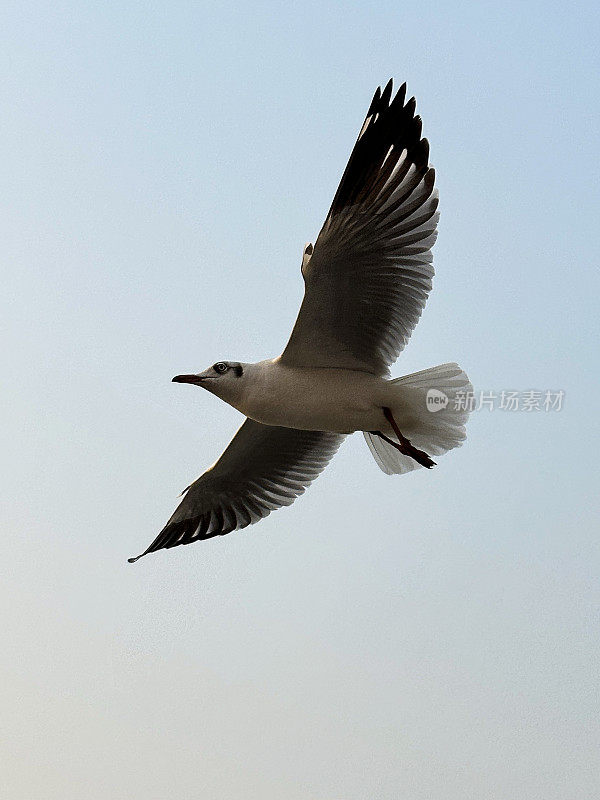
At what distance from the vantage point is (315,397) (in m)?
4.88

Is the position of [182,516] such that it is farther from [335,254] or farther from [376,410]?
[335,254]

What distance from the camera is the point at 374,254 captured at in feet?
15.4

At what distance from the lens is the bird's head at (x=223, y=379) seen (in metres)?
4.89

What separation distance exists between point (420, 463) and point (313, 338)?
28.7 inches

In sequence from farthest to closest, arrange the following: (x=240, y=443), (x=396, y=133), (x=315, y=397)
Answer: (x=240, y=443), (x=315, y=397), (x=396, y=133)

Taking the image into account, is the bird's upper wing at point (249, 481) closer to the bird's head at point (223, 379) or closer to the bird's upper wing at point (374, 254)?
the bird's head at point (223, 379)

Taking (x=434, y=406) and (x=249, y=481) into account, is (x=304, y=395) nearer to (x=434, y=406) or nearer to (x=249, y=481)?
(x=434, y=406)

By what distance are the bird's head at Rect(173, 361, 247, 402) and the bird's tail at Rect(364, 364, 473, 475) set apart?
0.67 m

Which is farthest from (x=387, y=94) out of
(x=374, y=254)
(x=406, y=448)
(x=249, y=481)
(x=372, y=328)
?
(x=249, y=481)

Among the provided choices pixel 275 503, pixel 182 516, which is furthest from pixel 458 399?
pixel 182 516

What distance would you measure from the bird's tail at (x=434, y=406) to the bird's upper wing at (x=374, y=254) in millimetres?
216

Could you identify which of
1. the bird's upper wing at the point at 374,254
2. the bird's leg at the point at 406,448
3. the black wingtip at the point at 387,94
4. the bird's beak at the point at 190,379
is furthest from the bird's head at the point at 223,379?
the black wingtip at the point at 387,94

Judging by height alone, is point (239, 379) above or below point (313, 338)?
below

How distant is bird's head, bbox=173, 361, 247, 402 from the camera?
4.89m
